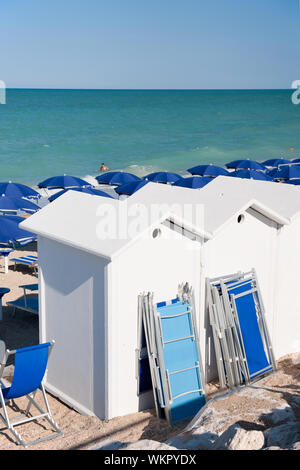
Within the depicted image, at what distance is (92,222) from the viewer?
7172 mm

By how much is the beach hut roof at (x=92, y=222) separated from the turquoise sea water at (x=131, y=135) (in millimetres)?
33344

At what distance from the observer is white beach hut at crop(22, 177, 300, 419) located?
669 centimetres

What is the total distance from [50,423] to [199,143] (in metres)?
65.2

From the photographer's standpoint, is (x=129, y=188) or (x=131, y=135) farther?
(x=131, y=135)

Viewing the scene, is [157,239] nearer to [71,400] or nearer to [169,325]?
[169,325]

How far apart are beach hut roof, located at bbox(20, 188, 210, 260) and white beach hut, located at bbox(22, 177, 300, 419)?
0.01 m

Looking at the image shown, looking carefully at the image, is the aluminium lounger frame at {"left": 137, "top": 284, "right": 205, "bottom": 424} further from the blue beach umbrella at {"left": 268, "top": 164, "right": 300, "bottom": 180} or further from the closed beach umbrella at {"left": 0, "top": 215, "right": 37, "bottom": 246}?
the blue beach umbrella at {"left": 268, "top": 164, "right": 300, "bottom": 180}

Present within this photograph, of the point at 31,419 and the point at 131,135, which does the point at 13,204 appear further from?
the point at 131,135


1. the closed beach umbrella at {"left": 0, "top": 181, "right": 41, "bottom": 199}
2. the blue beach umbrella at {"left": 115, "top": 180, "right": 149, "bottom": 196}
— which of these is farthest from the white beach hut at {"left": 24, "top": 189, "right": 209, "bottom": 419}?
the blue beach umbrella at {"left": 115, "top": 180, "right": 149, "bottom": 196}

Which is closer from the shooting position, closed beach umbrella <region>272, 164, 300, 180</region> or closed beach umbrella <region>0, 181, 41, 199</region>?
closed beach umbrella <region>0, 181, 41, 199</region>

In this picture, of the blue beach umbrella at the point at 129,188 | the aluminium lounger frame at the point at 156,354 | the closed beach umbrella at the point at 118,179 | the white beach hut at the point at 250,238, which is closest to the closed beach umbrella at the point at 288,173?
the closed beach umbrella at the point at 118,179

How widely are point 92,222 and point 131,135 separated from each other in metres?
70.4

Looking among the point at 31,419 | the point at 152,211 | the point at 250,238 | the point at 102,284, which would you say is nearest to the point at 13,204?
the point at 250,238

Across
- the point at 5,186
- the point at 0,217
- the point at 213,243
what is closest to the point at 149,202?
the point at 213,243
